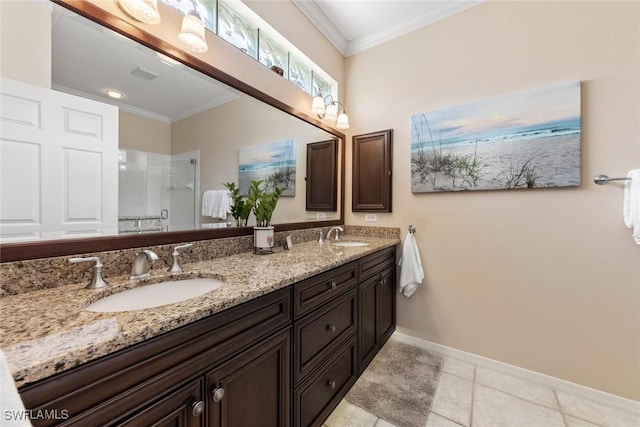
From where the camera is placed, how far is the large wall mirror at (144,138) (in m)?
0.87

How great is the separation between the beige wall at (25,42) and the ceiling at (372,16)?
1.59m

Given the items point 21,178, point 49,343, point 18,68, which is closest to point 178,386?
point 49,343

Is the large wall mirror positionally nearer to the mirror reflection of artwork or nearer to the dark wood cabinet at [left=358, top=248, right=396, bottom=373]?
the mirror reflection of artwork

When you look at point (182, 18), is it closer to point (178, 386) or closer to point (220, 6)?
point (220, 6)

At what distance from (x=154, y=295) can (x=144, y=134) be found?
0.70 metres

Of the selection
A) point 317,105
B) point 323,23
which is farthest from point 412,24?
point 317,105

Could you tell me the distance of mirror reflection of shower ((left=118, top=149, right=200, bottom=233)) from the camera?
1034mm

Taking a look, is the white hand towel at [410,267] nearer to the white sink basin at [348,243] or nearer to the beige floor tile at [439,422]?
the white sink basin at [348,243]

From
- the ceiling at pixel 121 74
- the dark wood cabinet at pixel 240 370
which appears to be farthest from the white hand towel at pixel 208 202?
the dark wood cabinet at pixel 240 370

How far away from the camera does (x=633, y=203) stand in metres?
1.32

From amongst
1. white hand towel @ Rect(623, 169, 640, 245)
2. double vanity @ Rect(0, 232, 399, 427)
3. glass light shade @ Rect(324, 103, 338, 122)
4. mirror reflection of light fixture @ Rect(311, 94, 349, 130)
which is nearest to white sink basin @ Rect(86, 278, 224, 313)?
double vanity @ Rect(0, 232, 399, 427)

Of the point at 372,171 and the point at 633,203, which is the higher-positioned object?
the point at 372,171

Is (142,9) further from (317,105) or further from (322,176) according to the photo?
(322,176)

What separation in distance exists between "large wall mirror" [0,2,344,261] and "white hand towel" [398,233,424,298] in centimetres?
131
